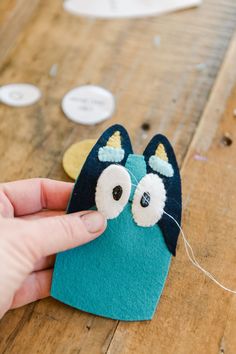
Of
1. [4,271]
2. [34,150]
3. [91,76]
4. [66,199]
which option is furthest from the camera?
[91,76]

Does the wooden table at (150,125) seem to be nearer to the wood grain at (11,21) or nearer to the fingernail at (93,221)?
the wood grain at (11,21)

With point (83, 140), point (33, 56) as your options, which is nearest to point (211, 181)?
point (83, 140)

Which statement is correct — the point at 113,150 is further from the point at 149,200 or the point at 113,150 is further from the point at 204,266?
the point at 204,266

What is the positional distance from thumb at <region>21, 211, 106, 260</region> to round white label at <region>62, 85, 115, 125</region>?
0.90 feet

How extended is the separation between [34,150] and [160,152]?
9.8 inches

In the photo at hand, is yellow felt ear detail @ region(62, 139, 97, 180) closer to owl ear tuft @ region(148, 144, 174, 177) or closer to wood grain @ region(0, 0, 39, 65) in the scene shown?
owl ear tuft @ region(148, 144, 174, 177)

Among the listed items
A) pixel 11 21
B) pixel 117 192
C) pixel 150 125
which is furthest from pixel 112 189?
pixel 11 21

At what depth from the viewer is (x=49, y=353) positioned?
569 mm

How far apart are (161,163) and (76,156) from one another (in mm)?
192

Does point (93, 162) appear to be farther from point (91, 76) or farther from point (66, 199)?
point (91, 76)

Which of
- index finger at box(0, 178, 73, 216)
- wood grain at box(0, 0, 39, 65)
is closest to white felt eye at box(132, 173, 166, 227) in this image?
index finger at box(0, 178, 73, 216)

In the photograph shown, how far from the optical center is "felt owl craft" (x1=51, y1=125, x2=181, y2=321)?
0.60m

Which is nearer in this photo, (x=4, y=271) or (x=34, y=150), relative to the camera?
(x=4, y=271)

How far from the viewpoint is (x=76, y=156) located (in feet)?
2.50
